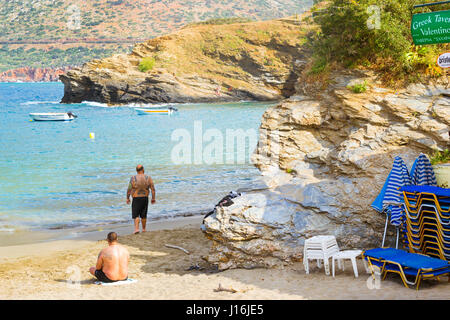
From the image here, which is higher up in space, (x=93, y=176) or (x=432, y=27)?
(x=432, y=27)

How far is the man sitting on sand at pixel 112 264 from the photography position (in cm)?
796

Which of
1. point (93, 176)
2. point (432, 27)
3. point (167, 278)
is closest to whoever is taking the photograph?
point (432, 27)

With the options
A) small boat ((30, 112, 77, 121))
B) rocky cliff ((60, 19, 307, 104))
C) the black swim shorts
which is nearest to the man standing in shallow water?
the black swim shorts

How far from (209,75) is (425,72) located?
7458 cm

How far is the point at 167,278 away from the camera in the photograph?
8.30 m

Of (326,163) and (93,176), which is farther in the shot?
(93,176)

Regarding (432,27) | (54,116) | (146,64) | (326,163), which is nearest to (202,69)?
(146,64)

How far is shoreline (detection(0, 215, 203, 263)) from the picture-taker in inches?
430

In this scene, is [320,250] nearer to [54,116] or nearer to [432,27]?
[432,27]

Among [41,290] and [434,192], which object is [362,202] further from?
[41,290]

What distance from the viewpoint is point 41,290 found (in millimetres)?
7949

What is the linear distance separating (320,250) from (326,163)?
2769mm

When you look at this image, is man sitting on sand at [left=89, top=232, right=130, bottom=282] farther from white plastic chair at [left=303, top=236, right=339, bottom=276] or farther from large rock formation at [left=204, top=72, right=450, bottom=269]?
white plastic chair at [left=303, top=236, right=339, bottom=276]

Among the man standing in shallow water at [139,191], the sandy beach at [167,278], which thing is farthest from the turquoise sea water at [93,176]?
the man standing in shallow water at [139,191]
